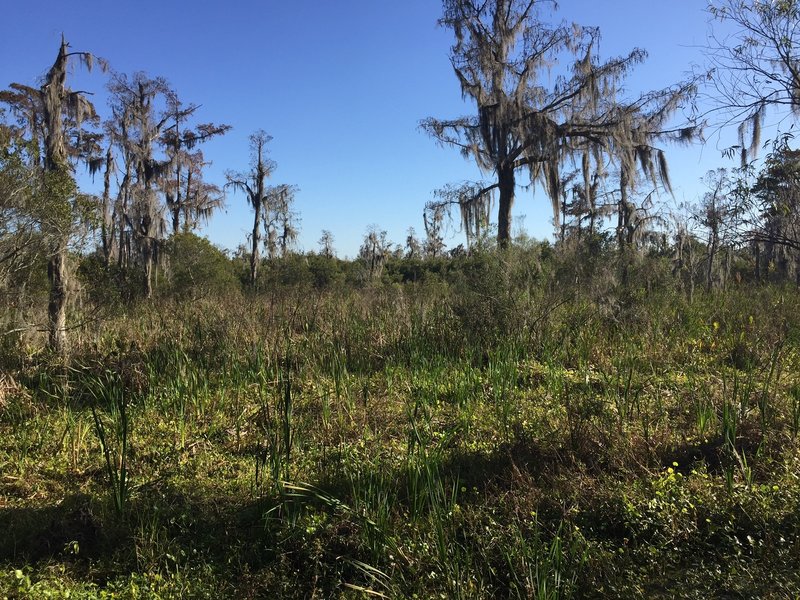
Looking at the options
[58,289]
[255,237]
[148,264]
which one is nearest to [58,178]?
[58,289]

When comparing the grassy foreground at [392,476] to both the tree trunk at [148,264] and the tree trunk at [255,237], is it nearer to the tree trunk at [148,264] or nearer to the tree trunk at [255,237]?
the tree trunk at [148,264]

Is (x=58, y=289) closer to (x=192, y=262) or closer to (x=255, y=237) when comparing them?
(x=192, y=262)

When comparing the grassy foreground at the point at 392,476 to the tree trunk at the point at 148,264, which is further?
the tree trunk at the point at 148,264

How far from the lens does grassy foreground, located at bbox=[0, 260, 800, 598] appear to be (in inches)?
104

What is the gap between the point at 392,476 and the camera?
11.1ft

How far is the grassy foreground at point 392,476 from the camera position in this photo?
2635 mm

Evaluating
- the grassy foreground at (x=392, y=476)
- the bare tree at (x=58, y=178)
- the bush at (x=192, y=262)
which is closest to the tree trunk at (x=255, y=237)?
the bush at (x=192, y=262)

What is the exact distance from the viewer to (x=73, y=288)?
28.7 ft

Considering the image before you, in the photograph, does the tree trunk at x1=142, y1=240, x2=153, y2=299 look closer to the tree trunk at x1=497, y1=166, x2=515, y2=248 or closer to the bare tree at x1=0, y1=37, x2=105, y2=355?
the bare tree at x1=0, y1=37, x2=105, y2=355

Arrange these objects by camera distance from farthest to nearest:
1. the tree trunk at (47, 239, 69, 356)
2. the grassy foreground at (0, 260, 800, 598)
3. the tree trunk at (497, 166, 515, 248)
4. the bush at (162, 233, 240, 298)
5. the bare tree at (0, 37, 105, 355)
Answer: the bush at (162, 233, 240, 298)
the tree trunk at (497, 166, 515, 248)
the tree trunk at (47, 239, 69, 356)
the bare tree at (0, 37, 105, 355)
the grassy foreground at (0, 260, 800, 598)

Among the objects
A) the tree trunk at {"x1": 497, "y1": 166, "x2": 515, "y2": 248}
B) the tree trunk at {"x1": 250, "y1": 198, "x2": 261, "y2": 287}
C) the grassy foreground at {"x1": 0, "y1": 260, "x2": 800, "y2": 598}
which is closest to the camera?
the grassy foreground at {"x1": 0, "y1": 260, "x2": 800, "y2": 598}

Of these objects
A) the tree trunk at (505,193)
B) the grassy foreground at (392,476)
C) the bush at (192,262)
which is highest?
the tree trunk at (505,193)

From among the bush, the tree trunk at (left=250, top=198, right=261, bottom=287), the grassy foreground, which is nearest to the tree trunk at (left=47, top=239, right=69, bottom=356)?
the grassy foreground

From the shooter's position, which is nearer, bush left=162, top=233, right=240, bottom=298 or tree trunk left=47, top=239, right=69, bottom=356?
tree trunk left=47, top=239, right=69, bottom=356
